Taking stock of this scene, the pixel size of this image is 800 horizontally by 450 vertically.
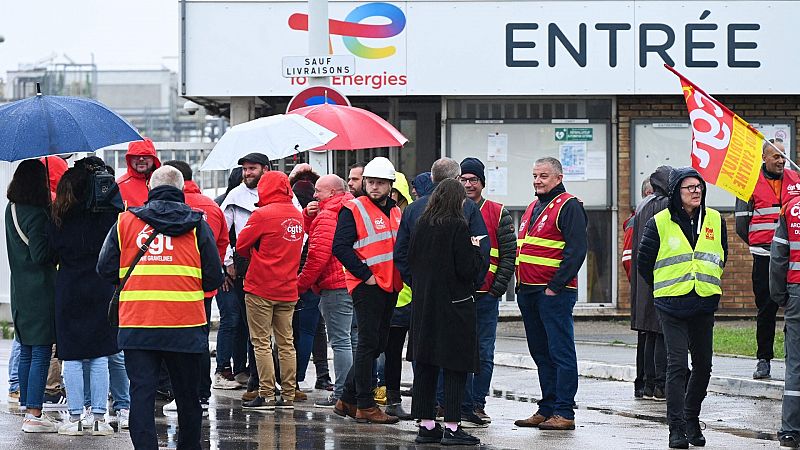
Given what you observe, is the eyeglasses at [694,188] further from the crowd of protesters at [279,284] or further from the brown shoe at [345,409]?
the brown shoe at [345,409]

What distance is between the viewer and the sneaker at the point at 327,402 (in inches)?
452

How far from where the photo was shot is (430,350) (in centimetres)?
943

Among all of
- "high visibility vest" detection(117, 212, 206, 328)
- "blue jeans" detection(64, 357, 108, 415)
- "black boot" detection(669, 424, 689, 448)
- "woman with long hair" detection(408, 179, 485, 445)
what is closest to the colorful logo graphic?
"woman with long hair" detection(408, 179, 485, 445)

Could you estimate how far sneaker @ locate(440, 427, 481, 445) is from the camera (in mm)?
9438

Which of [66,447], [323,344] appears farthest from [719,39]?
[66,447]

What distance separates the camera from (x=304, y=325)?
12133mm

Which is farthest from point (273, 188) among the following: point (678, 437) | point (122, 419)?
point (678, 437)

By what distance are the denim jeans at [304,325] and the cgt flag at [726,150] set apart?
12.2 feet

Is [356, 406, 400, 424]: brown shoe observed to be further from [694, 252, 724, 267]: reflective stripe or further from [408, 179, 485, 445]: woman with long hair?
[694, 252, 724, 267]: reflective stripe

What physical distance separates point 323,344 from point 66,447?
4.11 meters

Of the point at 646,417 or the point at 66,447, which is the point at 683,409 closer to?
the point at 646,417

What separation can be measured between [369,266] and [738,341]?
6675 millimetres

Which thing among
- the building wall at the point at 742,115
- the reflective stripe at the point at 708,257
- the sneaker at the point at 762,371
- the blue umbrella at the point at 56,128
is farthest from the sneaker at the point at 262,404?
the building wall at the point at 742,115

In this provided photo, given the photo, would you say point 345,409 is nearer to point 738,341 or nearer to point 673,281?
point 673,281
